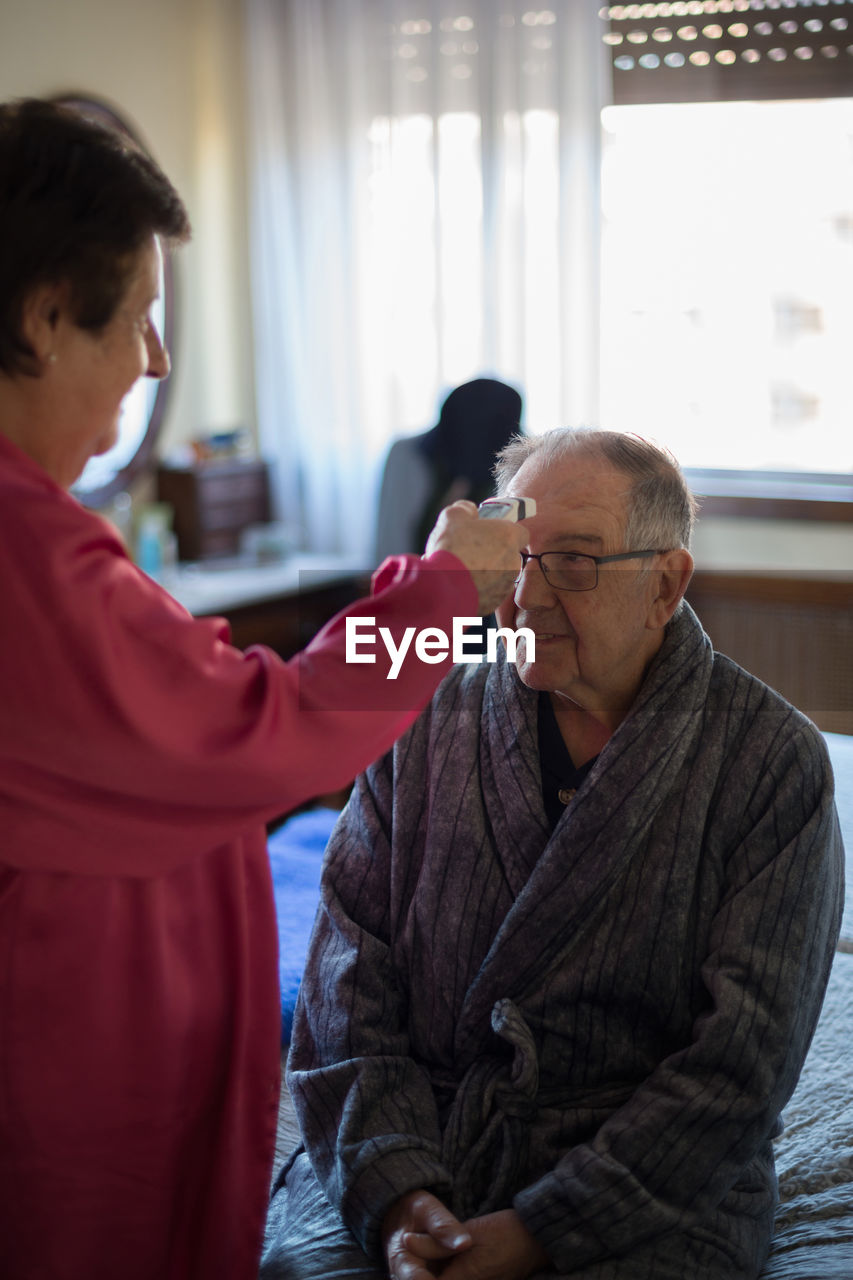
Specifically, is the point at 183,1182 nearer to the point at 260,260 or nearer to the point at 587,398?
the point at 587,398

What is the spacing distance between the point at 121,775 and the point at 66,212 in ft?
1.32

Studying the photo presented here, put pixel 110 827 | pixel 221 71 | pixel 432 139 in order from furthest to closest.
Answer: pixel 221 71 → pixel 432 139 → pixel 110 827

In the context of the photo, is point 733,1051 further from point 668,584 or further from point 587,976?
point 668,584

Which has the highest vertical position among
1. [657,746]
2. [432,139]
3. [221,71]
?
[221,71]

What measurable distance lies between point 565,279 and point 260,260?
1105mm

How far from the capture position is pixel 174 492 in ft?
12.5

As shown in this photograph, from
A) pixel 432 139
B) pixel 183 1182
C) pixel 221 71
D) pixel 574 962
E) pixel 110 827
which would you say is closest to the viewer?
pixel 110 827

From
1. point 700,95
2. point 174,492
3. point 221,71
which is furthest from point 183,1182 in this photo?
point 221,71

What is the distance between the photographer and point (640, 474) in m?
1.31

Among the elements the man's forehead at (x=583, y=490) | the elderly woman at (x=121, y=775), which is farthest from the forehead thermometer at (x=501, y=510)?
the man's forehead at (x=583, y=490)

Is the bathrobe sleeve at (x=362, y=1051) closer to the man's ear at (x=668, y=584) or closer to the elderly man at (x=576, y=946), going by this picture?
the elderly man at (x=576, y=946)

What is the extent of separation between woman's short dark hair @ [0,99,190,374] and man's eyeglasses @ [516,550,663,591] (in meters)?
0.58

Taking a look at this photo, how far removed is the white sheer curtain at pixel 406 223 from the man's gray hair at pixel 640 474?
232 centimetres

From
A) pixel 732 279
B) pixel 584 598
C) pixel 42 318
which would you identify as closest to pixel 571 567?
pixel 584 598
